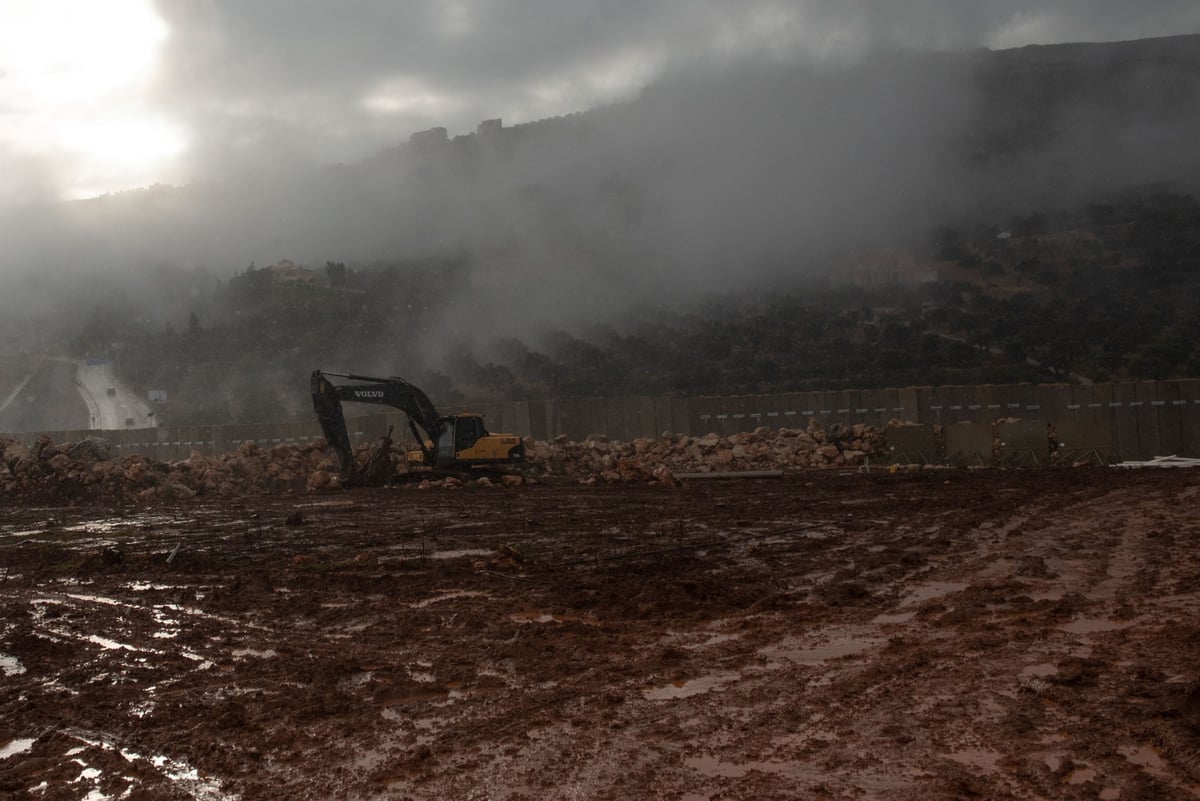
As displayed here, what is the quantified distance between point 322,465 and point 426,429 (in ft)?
12.8

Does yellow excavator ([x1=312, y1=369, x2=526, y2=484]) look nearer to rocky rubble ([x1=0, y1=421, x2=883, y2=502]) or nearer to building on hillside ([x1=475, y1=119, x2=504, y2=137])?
rocky rubble ([x1=0, y1=421, x2=883, y2=502])

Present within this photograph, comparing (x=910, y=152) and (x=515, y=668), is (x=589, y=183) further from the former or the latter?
(x=515, y=668)

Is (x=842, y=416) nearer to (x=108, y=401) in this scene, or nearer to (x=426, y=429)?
(x=426, y=429)

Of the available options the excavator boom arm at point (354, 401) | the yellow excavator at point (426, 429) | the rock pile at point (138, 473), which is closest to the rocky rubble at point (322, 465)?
the rock pile at point (138, 473)

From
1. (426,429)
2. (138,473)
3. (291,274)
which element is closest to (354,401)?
(426,429)

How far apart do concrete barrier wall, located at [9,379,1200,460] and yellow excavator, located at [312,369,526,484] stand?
11387 millimetres

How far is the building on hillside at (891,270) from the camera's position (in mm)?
70625

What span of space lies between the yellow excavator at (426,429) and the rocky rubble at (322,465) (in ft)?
1.79

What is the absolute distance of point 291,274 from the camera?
309 feet

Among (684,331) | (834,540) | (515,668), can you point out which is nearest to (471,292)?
(684,331)

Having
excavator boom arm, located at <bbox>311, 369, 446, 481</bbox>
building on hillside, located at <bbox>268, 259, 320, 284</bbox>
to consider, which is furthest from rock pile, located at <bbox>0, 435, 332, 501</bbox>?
building on hillside, located at <bbox>268, 259, 320, 284</bbox>

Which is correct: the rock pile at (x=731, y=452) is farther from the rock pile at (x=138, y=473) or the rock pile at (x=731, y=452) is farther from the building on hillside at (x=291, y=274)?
the building on hillside at (x=291, y=274)

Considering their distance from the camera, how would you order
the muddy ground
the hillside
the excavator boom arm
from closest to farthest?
the muddy ground
the excavator boom arm
the hillside

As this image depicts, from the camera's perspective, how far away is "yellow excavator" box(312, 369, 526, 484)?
2897 cm
